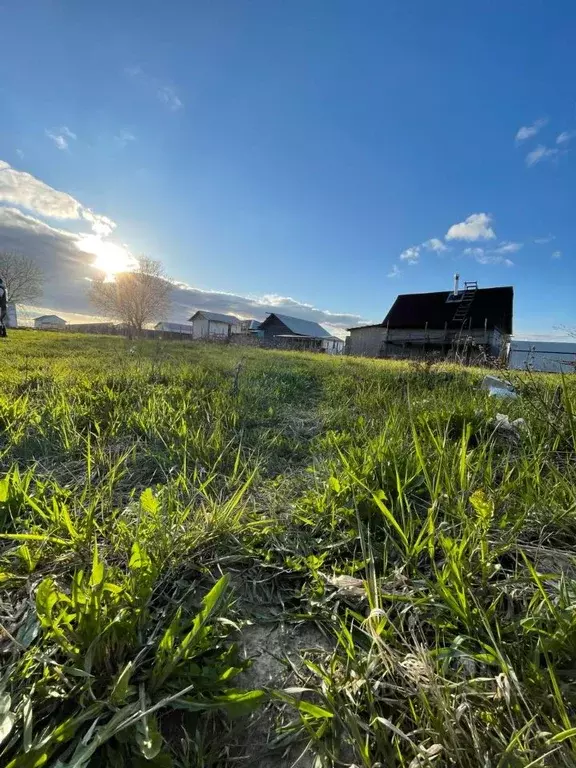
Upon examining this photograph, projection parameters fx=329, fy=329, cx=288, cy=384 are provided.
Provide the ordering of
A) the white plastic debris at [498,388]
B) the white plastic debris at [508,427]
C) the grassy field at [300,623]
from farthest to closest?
the white plastic debris at [498,388], the white plastic debris at [508,427], the grassy field at [300,623]

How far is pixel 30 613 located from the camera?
0.99 m

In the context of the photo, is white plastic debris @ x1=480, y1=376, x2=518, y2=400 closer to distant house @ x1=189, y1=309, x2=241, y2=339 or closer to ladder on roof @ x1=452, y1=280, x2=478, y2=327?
ladder on roof @ x1=452, y1=280, x2=478, y2=327

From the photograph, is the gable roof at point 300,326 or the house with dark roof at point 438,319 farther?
the gable roof at point 300,326

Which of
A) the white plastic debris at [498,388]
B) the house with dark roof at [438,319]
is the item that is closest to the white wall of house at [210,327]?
the house with dark roof at [438,319]

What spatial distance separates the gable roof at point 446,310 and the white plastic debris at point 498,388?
23.8 metres

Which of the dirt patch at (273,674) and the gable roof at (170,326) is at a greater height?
the gable roof at (170,326)

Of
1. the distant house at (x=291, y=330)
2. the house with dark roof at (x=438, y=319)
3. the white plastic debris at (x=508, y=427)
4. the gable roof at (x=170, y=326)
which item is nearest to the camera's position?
the white plastic debris at (x=508, y=427)

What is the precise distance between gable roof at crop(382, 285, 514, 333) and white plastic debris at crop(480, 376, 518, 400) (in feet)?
78.0

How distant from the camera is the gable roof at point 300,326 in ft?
148

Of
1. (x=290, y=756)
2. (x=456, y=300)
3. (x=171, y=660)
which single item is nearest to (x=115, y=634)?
(x=171, y=660)

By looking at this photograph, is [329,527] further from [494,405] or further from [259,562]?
[494,405]

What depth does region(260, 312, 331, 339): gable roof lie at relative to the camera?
45.2m

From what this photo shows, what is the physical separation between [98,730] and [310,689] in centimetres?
48

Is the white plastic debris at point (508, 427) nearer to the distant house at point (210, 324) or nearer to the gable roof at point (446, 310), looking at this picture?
the gable roof at point (446, 310)
